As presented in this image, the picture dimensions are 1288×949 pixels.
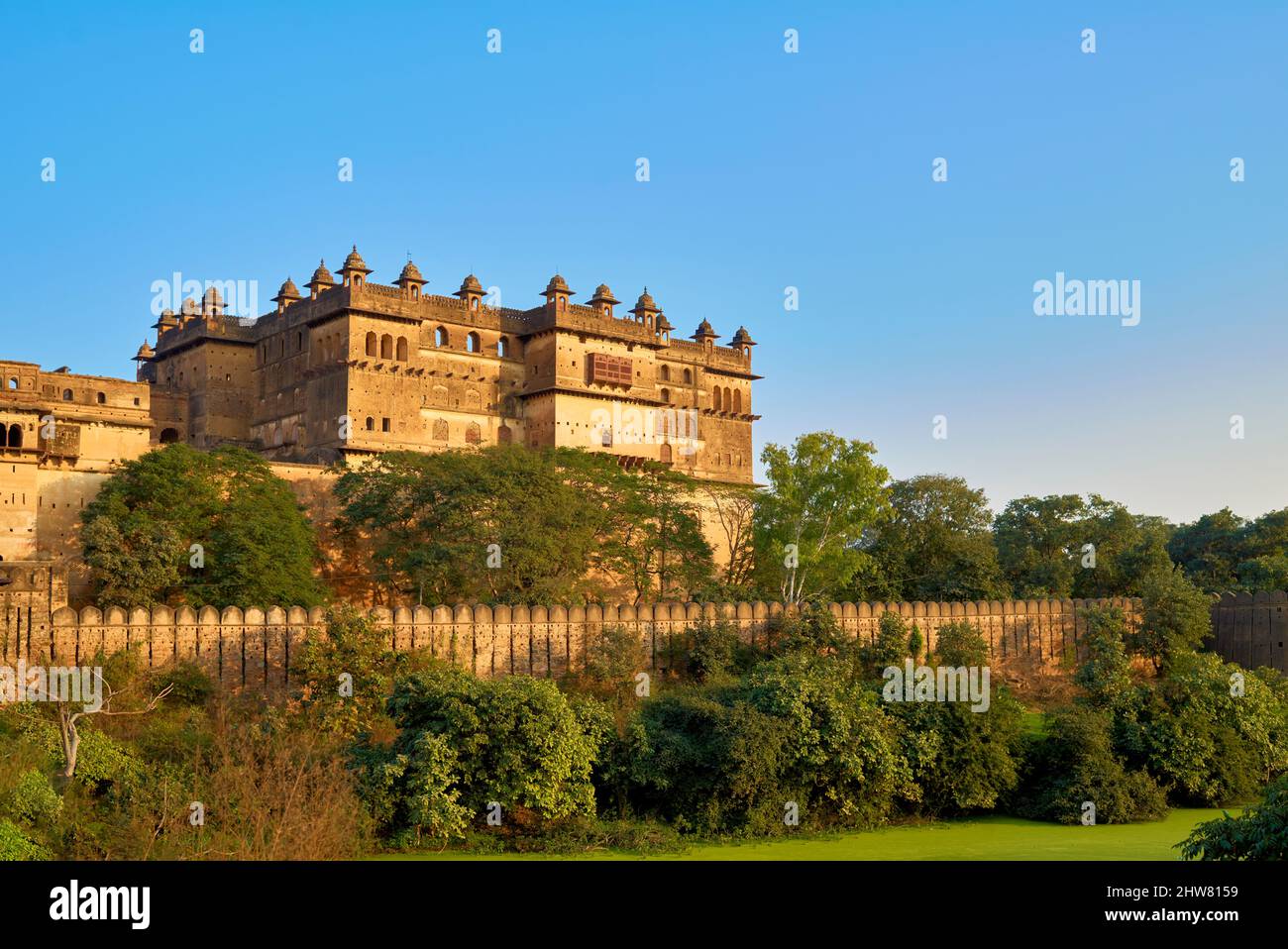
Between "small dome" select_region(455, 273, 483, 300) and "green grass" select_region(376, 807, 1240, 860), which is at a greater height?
"small dome" select_region(455, 273, 483, 300)

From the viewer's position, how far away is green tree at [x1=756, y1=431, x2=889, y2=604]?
34.2 metres

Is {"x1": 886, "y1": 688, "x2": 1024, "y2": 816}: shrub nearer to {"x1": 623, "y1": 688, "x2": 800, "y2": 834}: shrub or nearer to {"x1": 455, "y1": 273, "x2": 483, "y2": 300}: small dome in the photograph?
{"x1": 623, "y1": 688, "x2": 800, "y2": 834}: shrub

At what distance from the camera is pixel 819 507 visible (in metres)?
34.7

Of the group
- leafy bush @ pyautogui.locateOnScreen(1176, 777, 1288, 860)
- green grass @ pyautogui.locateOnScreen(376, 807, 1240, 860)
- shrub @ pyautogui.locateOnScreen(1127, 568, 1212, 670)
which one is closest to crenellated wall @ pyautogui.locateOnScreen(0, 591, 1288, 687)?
shrub @ pyautogui.locateOnScreen(1127, 568, 1212, 670)

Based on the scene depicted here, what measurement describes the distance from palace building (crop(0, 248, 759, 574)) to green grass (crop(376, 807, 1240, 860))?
78.7 ft

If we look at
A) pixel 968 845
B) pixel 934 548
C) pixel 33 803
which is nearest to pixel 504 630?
pixel 968 845

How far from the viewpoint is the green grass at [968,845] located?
18.1m

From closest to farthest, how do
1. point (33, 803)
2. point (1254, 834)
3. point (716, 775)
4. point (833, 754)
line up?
point (1254, 834)
point (33, 803)
point (716, 775)
point (833, 754)

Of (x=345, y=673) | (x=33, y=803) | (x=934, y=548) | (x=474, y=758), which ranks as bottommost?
(x=33, y=803)

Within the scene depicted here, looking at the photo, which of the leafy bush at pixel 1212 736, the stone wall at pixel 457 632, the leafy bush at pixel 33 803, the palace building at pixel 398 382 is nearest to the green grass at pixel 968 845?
the leafy bush at pixel 1212 736

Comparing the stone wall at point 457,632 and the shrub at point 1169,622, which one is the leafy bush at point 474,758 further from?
the shrub at point 1169,622

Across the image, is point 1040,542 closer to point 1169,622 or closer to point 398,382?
point 1169,622

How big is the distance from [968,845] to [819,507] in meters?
16.2
